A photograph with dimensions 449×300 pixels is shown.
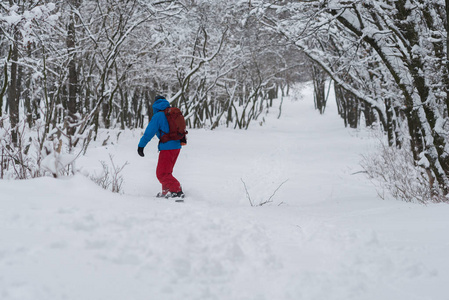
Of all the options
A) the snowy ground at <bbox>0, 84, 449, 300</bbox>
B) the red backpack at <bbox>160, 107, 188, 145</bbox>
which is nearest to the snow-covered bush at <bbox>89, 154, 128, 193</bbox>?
the red backpack at <bbox>160, 107, 188, 145</bbox>

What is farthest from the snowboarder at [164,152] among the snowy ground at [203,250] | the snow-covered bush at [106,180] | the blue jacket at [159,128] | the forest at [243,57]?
the snowy ground at [203,250]

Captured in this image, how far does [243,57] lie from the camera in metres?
19.3

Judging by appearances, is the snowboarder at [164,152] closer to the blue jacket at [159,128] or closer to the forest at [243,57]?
the blue jacket at [159,128]

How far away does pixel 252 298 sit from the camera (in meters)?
2.20

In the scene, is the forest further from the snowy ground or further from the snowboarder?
the snowy ground

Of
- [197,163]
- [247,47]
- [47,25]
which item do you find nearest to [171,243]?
[47,25]

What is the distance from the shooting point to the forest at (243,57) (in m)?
5.34

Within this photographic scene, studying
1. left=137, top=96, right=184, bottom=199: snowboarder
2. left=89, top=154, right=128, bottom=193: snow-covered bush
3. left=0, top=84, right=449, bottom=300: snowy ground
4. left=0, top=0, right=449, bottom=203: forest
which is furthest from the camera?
left=137, top=96, right=184, bottom=199: snowboarder

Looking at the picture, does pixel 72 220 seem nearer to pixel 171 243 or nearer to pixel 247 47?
pixel 171 243

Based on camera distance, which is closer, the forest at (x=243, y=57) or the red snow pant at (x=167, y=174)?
the forest at (x=243, y=57)

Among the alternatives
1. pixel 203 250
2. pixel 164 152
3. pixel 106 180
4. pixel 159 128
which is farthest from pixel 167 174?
pixel 203 250

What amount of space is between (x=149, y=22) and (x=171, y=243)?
1130cm

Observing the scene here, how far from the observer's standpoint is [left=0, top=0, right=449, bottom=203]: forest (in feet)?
17.5

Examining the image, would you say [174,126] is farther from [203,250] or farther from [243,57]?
[243,57]
